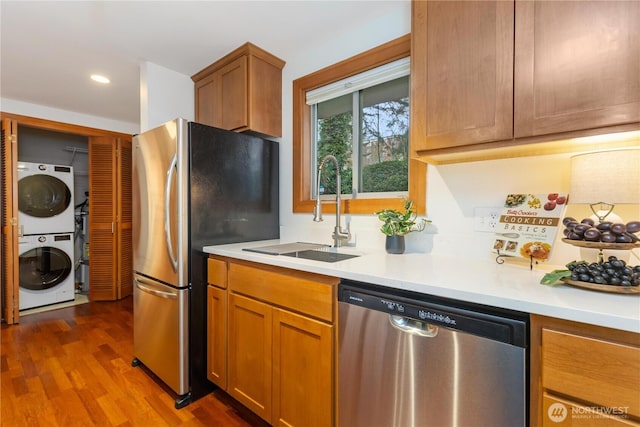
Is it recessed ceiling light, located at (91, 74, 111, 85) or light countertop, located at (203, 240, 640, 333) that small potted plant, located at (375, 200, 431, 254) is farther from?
recessed ceiling light, located at (91, 74, 111, 85)

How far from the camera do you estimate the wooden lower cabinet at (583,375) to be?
2.25ft

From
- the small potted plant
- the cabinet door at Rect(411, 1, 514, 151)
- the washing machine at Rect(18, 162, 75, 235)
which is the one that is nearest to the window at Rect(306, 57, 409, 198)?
the small potted plant

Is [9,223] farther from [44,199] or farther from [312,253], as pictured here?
[312,253]

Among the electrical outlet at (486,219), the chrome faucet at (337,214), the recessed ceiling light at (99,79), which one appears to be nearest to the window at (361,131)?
the chrome faucet at (337,214)

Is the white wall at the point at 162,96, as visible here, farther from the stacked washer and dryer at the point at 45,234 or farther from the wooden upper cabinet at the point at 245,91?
the stacked washer and dryer at the point at 45,234

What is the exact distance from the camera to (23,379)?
6.44 ft

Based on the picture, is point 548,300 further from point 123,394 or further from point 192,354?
point 123,394

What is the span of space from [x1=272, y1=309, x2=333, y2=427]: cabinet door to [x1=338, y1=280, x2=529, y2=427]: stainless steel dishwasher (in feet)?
0.25

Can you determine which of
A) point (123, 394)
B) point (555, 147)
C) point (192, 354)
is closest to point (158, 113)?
point (192, 354)

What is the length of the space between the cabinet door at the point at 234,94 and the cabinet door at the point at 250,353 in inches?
50.3

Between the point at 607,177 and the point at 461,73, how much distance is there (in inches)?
25.1

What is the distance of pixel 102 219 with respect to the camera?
360 cm

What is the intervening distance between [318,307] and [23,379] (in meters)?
2.22

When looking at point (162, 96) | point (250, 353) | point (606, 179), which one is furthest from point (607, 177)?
point (162, 96)
